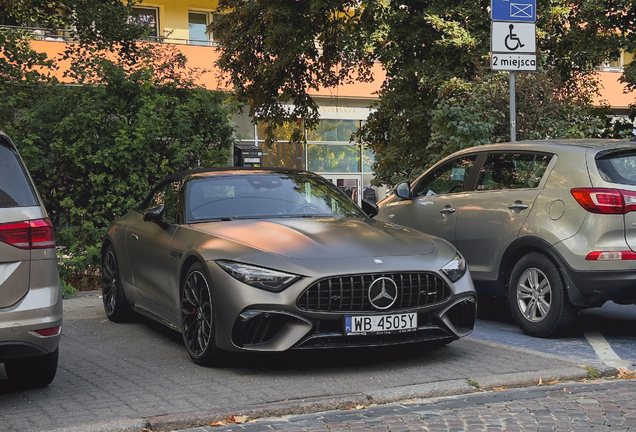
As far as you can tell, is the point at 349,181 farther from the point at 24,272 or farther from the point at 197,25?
the point at 24,272

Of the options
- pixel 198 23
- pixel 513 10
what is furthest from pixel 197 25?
pixel 513 10

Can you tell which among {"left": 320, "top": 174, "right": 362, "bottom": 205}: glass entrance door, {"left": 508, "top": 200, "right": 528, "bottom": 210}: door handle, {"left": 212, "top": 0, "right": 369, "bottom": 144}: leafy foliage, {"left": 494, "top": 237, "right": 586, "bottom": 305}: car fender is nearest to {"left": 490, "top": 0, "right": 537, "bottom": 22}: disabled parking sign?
{"left": 508, "top": 200, "right": 528, "bottom": 210}: door handle

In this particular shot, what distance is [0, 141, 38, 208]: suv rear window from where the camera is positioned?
5215 mm

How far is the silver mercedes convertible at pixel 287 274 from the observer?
236 inches

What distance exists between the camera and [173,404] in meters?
5.30

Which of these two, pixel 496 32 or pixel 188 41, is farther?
pixel 188 41

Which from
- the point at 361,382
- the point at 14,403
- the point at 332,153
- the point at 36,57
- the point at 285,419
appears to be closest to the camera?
the point at 285,419

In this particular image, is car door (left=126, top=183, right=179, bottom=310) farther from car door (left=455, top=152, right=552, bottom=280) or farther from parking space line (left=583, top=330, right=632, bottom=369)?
parking space line (left=583, top=330, right=632, bottom=369)

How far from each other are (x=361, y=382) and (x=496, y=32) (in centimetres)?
541

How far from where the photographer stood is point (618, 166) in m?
7.43

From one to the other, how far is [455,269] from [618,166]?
6.18 feet

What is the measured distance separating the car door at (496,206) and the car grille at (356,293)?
2.05m

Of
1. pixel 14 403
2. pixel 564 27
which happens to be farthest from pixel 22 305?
pixel 564 27

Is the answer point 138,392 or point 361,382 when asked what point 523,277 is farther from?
point 138,392
